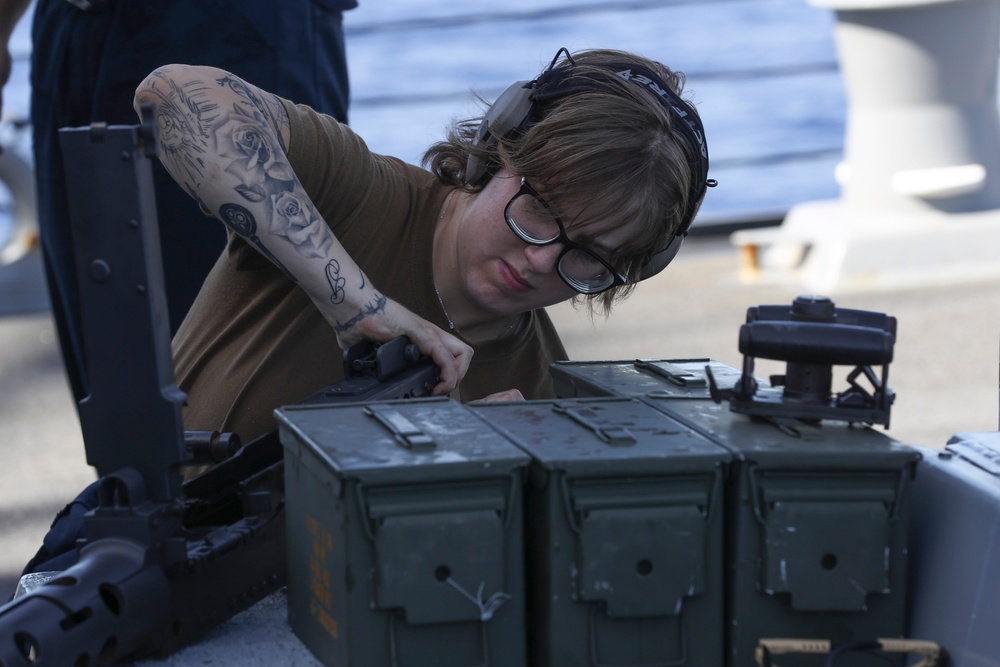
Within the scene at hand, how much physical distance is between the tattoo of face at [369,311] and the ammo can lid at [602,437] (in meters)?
0.35

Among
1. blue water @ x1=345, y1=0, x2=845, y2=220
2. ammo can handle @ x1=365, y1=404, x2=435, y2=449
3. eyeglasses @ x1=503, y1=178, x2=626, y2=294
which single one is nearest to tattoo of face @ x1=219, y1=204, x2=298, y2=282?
eyeglasses @ x1=503, y1=178, x2=626, y2=294

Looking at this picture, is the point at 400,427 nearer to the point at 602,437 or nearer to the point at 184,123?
the point at 602,437

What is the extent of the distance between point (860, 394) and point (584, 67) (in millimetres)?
684

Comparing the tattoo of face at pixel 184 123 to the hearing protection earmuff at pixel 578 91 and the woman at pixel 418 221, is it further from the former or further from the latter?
the hearing protection earmuff at pixel 578 91

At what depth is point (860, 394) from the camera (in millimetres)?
1336

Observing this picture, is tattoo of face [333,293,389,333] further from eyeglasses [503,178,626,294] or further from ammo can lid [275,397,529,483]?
ammo can lid [275,397,529,483]

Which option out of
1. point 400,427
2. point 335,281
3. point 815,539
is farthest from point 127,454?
point 815,539

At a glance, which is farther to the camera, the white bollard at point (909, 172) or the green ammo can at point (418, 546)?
the white bollard at point (909, 172)

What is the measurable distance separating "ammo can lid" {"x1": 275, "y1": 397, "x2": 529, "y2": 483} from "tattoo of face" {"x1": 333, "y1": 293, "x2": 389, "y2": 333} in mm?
329

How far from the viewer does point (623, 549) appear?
1.20 metres

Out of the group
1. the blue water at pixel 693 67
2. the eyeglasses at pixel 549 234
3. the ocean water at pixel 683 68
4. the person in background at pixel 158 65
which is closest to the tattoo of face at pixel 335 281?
the eyeglasses at pixel 549 234

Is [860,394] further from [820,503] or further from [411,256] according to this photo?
[411,256]

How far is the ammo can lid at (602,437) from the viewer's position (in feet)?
3.91

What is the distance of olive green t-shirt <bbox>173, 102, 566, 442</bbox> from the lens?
69.9 inches
